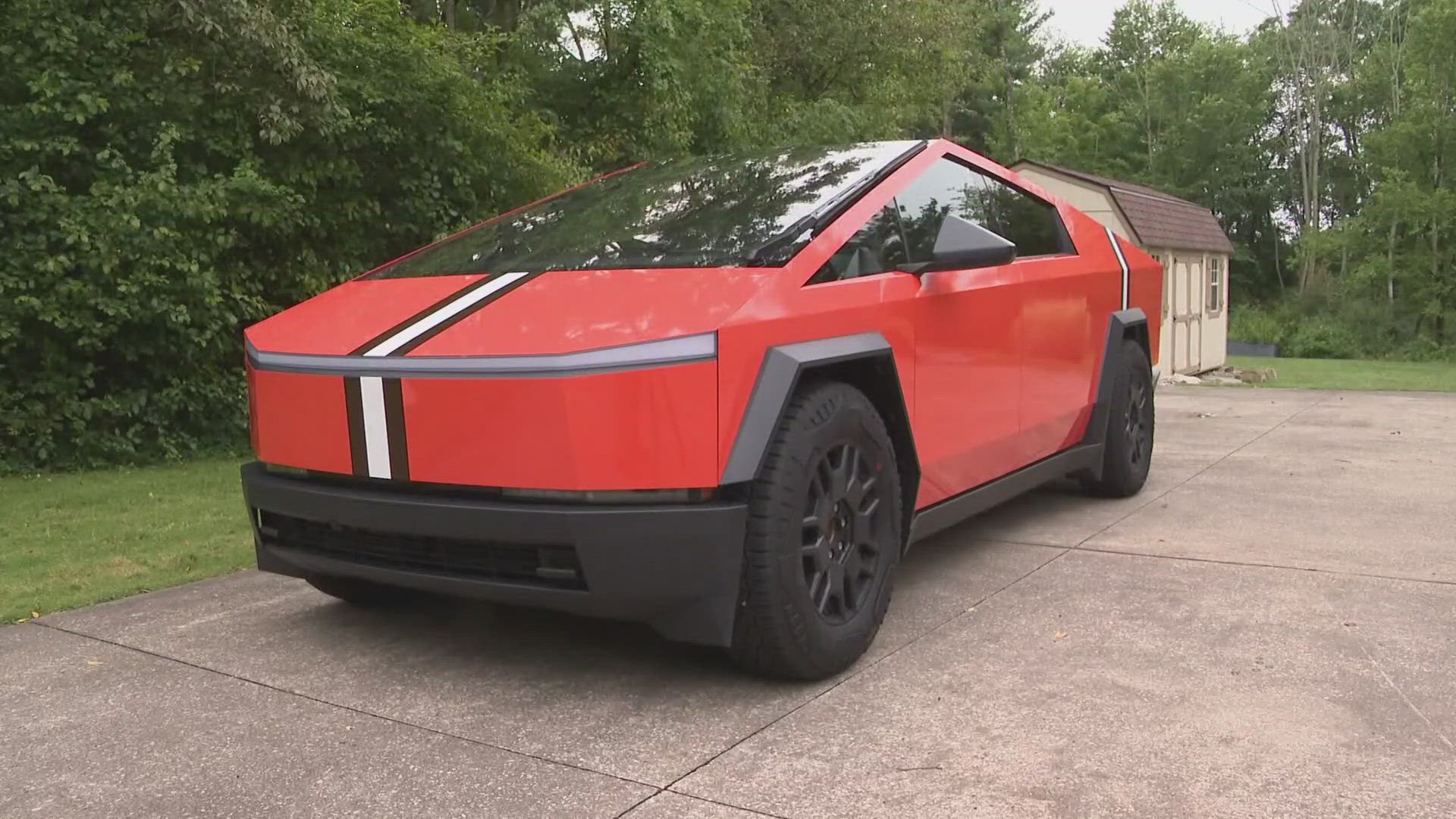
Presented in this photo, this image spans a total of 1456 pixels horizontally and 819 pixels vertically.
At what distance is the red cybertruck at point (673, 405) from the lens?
2684 millimetres

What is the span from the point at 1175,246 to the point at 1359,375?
16.5 ft

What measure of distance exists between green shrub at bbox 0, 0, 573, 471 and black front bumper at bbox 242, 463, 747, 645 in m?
5.39

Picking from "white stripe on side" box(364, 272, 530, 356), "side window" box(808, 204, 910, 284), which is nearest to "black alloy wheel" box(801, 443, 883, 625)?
"side window" box(808, 204, 910, 284)

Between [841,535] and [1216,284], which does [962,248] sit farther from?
[1216,284]

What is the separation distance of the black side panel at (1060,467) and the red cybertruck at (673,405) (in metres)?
0.02

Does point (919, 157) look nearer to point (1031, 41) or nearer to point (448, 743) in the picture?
point (448, 743)

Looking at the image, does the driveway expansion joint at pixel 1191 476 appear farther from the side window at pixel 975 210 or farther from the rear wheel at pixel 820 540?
the rear wheel at pixel 820 540

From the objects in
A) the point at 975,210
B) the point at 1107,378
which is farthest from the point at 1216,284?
the point at 975,210

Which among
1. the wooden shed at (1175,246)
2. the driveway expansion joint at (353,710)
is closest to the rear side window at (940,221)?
the driveway expansion joint at (353,710)

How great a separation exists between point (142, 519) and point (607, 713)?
3.95 meters

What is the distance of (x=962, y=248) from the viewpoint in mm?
3475

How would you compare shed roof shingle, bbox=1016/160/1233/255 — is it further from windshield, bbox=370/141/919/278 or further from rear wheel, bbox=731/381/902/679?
rear wheel, bbox=731/381/902/679

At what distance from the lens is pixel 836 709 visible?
9.47 ft

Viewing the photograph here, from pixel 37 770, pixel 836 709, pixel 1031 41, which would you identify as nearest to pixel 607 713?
pixel 836 709
